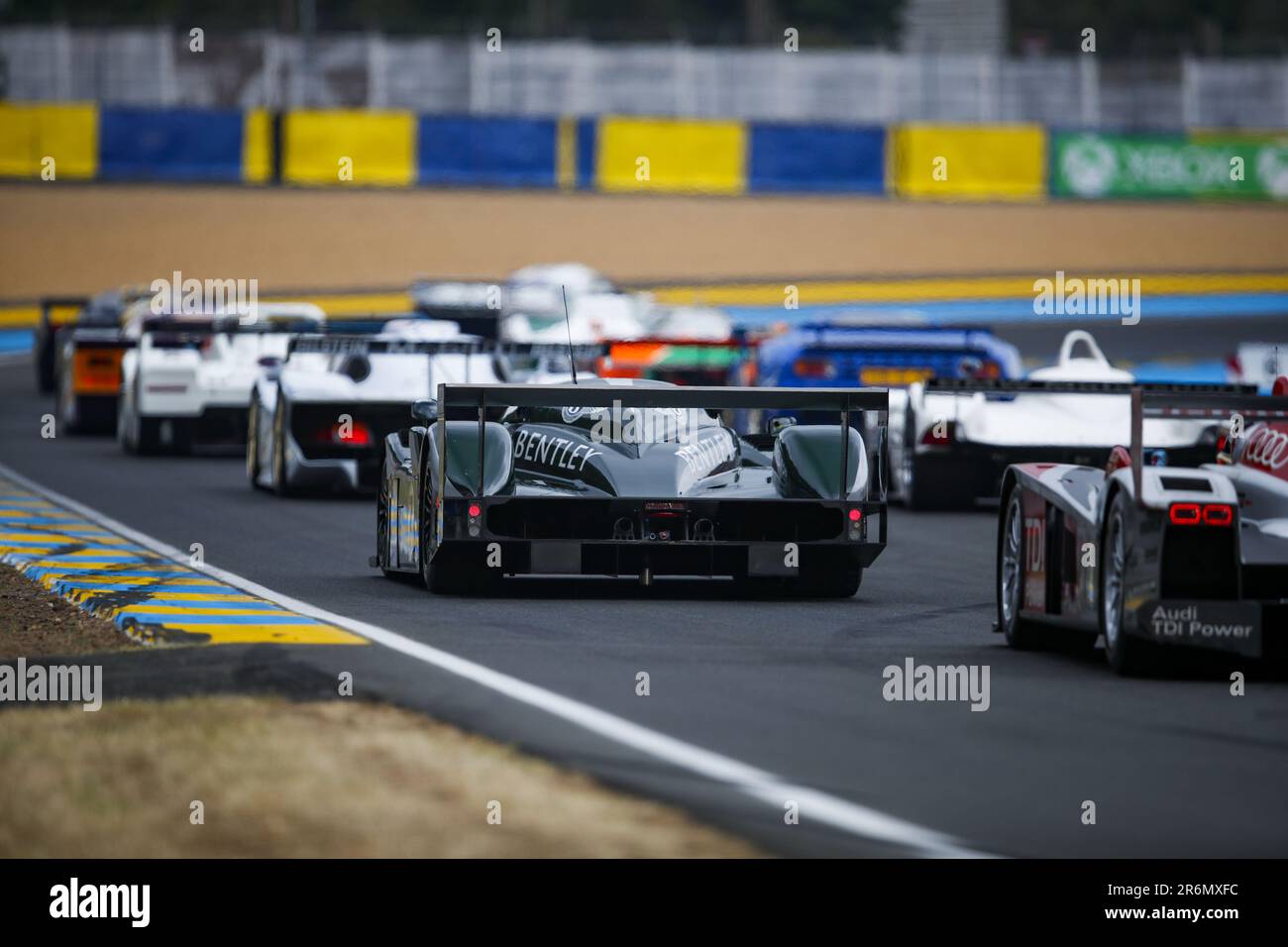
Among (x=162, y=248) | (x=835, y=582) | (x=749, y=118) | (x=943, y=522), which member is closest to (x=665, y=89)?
(x=749, y=118)

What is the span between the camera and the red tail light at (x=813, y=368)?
21125 millimetres

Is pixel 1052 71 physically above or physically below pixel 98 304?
above

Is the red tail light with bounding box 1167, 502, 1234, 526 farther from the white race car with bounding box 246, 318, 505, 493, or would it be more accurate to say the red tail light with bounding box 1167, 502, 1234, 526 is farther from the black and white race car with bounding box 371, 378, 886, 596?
the white race car with bounding box 246, 318, 505, 493

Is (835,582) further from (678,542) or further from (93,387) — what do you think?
(93,387)

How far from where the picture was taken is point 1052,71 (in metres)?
47.1

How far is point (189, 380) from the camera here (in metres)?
22.9

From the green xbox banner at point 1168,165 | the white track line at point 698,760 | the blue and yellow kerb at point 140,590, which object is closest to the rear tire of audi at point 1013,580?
the white track line at point 698,760

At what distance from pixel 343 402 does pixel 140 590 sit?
6.67m

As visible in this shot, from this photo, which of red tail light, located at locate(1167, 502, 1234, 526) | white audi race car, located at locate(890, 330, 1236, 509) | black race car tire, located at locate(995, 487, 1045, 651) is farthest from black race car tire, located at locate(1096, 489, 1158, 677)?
white audi race car, located at locate(890, 330, 1236, 509)

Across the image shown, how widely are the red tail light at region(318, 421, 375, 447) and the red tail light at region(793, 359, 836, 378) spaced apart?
415cm

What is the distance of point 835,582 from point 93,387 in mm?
15518

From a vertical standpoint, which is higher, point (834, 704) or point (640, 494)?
point (640, 494)

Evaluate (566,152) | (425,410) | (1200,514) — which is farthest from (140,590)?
(566,152)

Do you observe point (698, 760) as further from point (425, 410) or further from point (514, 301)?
point (514, 301)
